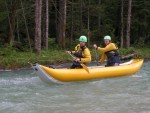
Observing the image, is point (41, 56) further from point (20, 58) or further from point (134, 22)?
point (134, 22)

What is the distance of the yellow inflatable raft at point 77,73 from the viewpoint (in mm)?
12352

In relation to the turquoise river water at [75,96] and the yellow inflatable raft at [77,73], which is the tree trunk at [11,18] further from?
the yellow inflatable raft at [77,73]

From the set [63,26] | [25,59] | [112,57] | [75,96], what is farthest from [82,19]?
[75,96]

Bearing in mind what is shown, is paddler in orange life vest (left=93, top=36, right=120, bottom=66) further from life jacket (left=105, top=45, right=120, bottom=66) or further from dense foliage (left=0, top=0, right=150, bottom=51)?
dense foliage (left=0, top=0, right=150, bottom=51)

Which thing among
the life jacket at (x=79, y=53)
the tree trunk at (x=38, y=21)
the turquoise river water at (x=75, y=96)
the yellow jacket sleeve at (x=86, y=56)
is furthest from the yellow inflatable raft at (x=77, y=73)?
the tree trunk at (x=38, y=21)

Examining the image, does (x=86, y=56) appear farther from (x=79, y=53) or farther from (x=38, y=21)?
(x=38, y=21)

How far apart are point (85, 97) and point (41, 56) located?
914 centimetres

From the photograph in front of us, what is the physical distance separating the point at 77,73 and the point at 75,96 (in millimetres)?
2165

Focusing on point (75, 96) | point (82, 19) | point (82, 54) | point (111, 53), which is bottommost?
point (75, 96)

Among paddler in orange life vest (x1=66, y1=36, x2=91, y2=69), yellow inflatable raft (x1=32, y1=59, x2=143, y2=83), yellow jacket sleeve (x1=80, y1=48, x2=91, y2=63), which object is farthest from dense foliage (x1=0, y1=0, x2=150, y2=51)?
yellow jacket sleeve (x1=80, y1=48, x2=91, y2=63)

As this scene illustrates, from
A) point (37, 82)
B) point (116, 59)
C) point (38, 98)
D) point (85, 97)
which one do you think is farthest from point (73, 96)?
point (116, 59)

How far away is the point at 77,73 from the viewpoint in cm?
1291

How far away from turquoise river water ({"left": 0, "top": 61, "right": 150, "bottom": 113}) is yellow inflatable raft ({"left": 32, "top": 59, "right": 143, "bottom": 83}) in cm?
20

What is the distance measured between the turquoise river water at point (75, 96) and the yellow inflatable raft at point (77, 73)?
0.64ft
